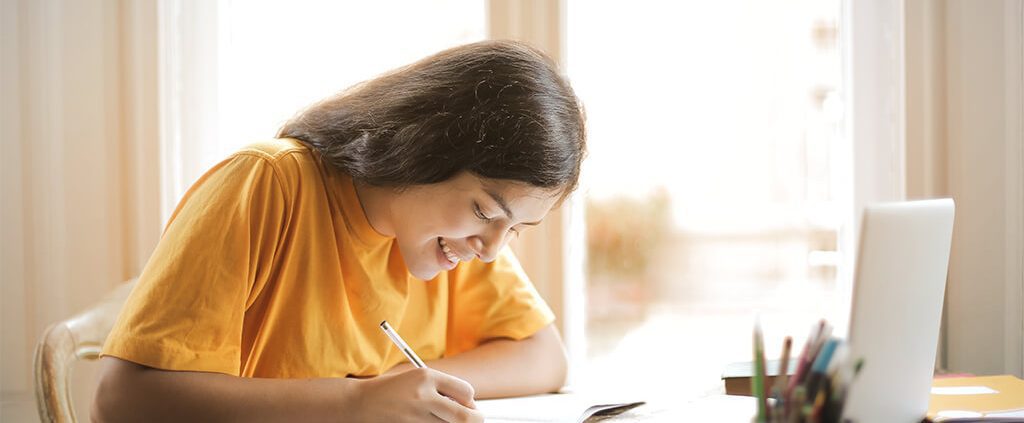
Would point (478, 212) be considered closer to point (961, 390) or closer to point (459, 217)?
point (459, 217)

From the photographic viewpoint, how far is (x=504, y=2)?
75.1 inches

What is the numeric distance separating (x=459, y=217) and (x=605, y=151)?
0.86 metres

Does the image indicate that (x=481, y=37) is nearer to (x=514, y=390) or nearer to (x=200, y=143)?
(x=200, y=143)

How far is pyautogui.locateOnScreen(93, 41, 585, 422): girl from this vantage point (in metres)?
1.06

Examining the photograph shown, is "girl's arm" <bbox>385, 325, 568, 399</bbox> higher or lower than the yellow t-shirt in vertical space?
lower

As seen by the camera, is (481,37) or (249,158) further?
(481,37)

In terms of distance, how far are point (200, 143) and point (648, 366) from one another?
44.6 inches

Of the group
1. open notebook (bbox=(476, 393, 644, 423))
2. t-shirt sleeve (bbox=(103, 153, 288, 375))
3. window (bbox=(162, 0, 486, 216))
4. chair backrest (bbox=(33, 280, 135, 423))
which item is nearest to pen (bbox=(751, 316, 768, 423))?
open notebook (bbox=(476, 393, 644, 423))

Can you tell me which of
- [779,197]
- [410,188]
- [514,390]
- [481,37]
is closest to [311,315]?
[410,188]

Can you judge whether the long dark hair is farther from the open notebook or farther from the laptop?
the laptop

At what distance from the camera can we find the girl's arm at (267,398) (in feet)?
3.43

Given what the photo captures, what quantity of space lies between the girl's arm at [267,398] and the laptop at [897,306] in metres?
0.45

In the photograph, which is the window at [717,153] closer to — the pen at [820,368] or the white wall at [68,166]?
the white wall at [68,166]

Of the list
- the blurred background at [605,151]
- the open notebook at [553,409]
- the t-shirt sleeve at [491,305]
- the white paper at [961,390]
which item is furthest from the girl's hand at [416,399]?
the blurred background at [605,151]
